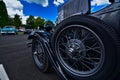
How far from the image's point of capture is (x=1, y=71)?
2.53m

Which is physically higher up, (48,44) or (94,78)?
(48,44)

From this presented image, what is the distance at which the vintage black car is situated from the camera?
Result: 1.34 m

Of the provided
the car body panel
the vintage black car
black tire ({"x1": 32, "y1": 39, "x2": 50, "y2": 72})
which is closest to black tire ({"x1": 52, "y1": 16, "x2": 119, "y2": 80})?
the vintage black car

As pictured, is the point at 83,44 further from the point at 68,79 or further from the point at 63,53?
the point at 68,79

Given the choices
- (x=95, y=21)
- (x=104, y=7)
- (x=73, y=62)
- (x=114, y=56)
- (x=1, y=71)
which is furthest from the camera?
(x=1, y=71)

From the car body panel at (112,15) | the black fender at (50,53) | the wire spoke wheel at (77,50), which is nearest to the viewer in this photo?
the car body panel at (112,15)

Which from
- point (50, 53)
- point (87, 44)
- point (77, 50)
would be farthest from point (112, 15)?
point (50, 53)

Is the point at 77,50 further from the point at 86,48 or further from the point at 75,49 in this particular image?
the point at 86,48

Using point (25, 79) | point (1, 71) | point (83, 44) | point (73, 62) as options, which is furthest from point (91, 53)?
point (1, 71)

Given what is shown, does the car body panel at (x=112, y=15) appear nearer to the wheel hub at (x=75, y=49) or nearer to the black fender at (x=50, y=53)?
the wheel hub at (x=75, y=49)

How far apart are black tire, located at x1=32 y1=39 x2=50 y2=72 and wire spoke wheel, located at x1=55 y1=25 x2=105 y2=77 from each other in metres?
0.61

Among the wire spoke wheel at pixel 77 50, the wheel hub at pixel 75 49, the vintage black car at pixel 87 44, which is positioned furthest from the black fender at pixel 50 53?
the wheel hub at pixel 75 49

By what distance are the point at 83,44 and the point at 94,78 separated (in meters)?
0.55

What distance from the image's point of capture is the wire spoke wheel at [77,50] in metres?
1.69
